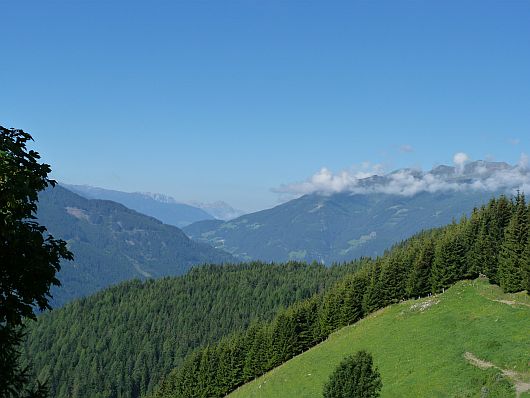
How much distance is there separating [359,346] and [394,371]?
15.5 metres

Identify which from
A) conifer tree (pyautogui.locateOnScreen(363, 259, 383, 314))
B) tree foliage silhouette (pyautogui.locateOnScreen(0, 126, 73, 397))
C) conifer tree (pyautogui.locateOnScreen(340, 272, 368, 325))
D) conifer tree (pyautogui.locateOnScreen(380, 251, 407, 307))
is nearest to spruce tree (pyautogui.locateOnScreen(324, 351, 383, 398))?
tree foliage silhouette (pyautogui.locateOnScreen(0, 126, 73, 397))

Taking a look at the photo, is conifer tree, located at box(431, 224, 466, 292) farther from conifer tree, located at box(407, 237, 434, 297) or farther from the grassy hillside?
the grassy hillside

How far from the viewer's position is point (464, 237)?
298 ft

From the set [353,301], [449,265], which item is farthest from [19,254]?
[353,301]

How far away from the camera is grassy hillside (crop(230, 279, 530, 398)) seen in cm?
4609

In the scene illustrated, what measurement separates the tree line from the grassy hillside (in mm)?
3742

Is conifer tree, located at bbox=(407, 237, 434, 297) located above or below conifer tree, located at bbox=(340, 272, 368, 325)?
above

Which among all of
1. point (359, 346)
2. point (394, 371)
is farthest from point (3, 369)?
point (359, 346)

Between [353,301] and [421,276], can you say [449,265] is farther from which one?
[353,301]

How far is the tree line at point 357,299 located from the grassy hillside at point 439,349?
374cm

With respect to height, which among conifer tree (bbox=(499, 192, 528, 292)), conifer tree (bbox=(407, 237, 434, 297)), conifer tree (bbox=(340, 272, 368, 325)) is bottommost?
conifer tree (bbox=(340, 272, 368, 325))

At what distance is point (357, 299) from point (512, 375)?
5637 centimetres

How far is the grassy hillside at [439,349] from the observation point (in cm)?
4609

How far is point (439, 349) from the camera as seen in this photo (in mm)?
57938
